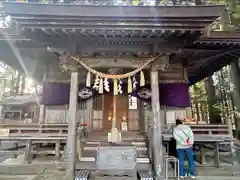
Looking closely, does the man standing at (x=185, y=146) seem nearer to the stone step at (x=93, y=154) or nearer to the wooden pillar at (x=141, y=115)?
the stone step at (x=93, y=154)

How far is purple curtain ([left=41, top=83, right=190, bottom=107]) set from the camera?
24.6 feet

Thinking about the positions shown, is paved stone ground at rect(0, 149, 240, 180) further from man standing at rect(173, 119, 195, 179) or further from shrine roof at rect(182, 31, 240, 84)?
shrine roof at rect(182, 31, 240, 84)

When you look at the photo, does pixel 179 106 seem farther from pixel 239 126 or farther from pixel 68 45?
pixel 68 45

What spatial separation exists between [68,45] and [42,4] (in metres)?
1.26

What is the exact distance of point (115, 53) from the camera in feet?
17.6

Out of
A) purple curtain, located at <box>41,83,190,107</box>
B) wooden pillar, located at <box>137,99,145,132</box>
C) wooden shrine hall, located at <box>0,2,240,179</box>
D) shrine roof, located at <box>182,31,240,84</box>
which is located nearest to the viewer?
wooden shrine hall, located at <box>0,2,240,179</box>

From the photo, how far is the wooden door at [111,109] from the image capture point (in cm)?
866

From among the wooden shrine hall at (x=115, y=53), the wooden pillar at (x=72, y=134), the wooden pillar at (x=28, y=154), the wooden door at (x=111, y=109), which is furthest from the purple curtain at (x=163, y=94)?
the wooden pillar at (x=72, y=134)

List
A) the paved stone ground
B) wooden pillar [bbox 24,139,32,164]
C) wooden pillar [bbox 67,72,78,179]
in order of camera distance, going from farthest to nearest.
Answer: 1. wooden pillar [bbox 24,139,32,164]
2. the paved stone ground
3. wooden pillar [bbox 67,72,78,179]

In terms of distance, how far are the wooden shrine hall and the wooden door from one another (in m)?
0.74

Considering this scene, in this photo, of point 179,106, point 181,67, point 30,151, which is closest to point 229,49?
point 181,67

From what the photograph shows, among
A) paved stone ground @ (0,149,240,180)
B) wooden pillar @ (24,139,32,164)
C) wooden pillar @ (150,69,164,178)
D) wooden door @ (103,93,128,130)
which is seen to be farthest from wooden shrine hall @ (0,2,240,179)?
wooden pillar @ (24,139,32,164)

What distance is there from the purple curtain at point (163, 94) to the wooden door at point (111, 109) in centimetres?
154

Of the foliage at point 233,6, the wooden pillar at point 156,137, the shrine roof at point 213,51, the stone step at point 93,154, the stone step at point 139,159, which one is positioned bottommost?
the stone step at point 139,159
